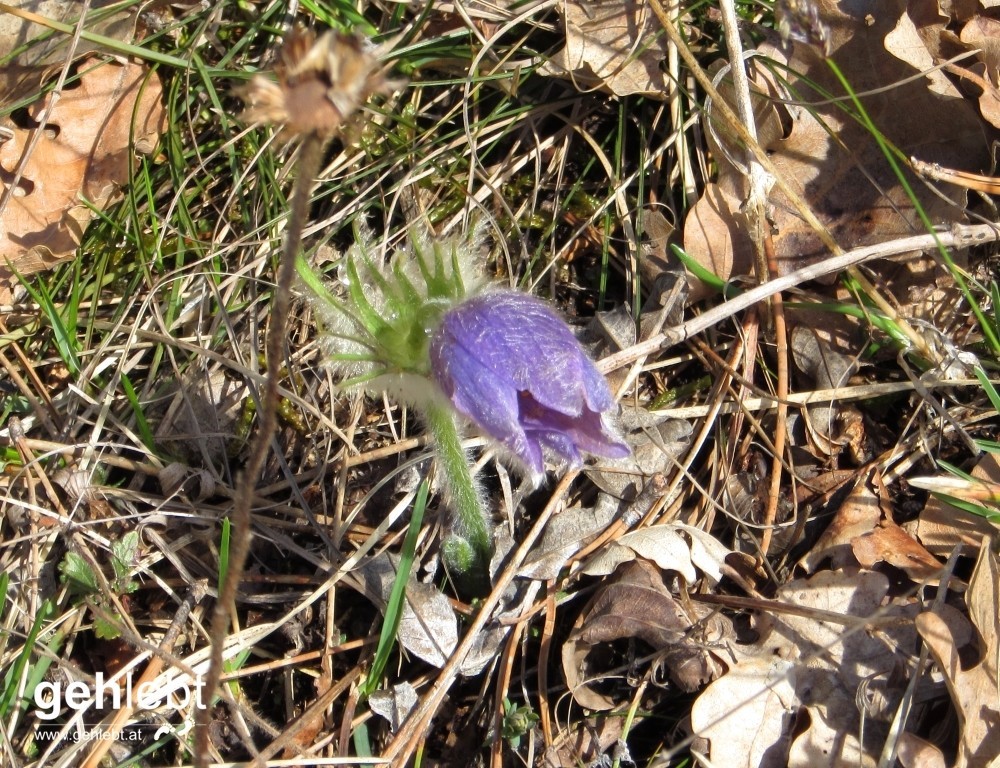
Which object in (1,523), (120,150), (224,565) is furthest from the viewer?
(120,150)

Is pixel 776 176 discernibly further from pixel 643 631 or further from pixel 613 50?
pixel 643 631

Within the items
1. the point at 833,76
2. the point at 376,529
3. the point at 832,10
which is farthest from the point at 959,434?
the point at 376,529

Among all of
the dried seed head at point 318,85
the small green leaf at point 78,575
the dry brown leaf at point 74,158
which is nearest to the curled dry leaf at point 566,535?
the small green leaf at point 78,575

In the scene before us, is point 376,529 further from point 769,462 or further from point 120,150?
point 120,150

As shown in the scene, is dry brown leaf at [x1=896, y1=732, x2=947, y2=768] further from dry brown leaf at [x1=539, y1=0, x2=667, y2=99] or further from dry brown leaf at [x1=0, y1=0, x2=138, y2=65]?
dry brown leaf at [x1=0, y1=0, x2=138, y2=65]

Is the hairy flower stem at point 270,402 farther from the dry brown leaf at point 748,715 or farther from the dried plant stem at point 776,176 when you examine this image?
the dried plant stem at point 776,176

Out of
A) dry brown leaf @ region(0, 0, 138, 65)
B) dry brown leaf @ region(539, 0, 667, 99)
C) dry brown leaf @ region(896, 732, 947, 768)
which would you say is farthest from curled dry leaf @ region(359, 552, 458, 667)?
dry brown leaf @ region(0, 0, 138, 65)
